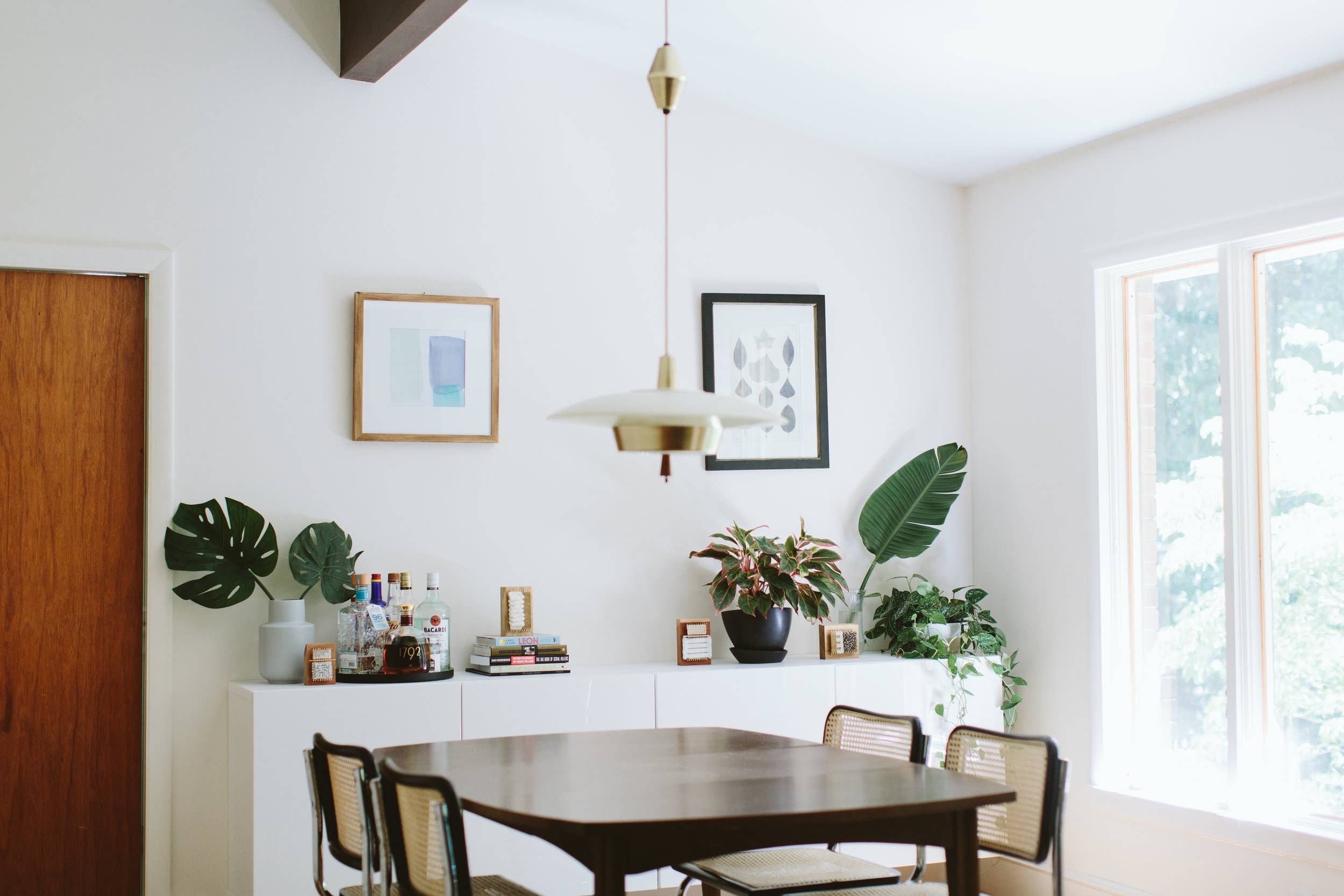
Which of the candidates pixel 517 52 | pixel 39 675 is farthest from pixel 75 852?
pixel 517 52

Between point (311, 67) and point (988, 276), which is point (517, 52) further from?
point (988, 276)

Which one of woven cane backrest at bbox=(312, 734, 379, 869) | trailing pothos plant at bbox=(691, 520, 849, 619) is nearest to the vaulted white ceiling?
trailing pothos plant at bbox=(691, 520, 849, 619)

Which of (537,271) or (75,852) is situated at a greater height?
(537,271)

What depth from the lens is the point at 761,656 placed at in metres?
4.61

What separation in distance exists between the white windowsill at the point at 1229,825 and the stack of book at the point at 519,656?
1.73 metres

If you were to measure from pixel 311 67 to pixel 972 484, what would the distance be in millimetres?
3063

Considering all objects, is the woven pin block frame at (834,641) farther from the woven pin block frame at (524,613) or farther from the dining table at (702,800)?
the dining table at (702,800)

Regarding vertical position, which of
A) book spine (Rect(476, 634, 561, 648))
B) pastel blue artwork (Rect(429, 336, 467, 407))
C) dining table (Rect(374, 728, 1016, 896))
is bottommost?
dining table (Rect(374, 728, 1016, 896))

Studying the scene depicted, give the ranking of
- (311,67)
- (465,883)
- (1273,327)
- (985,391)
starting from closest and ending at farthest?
(465,883)
(1273,327)
(311,67)
(985,391)

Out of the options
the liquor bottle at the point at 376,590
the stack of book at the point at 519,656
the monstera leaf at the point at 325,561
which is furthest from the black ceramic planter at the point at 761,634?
the monstera leaf at the point at 325,561

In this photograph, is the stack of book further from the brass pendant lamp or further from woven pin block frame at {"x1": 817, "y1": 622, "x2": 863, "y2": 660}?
the brass pendant lamp

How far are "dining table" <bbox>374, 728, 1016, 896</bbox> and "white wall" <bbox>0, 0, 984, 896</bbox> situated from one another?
1328mm

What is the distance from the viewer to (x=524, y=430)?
466 centimetres

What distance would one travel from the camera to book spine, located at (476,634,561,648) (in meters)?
4.30
